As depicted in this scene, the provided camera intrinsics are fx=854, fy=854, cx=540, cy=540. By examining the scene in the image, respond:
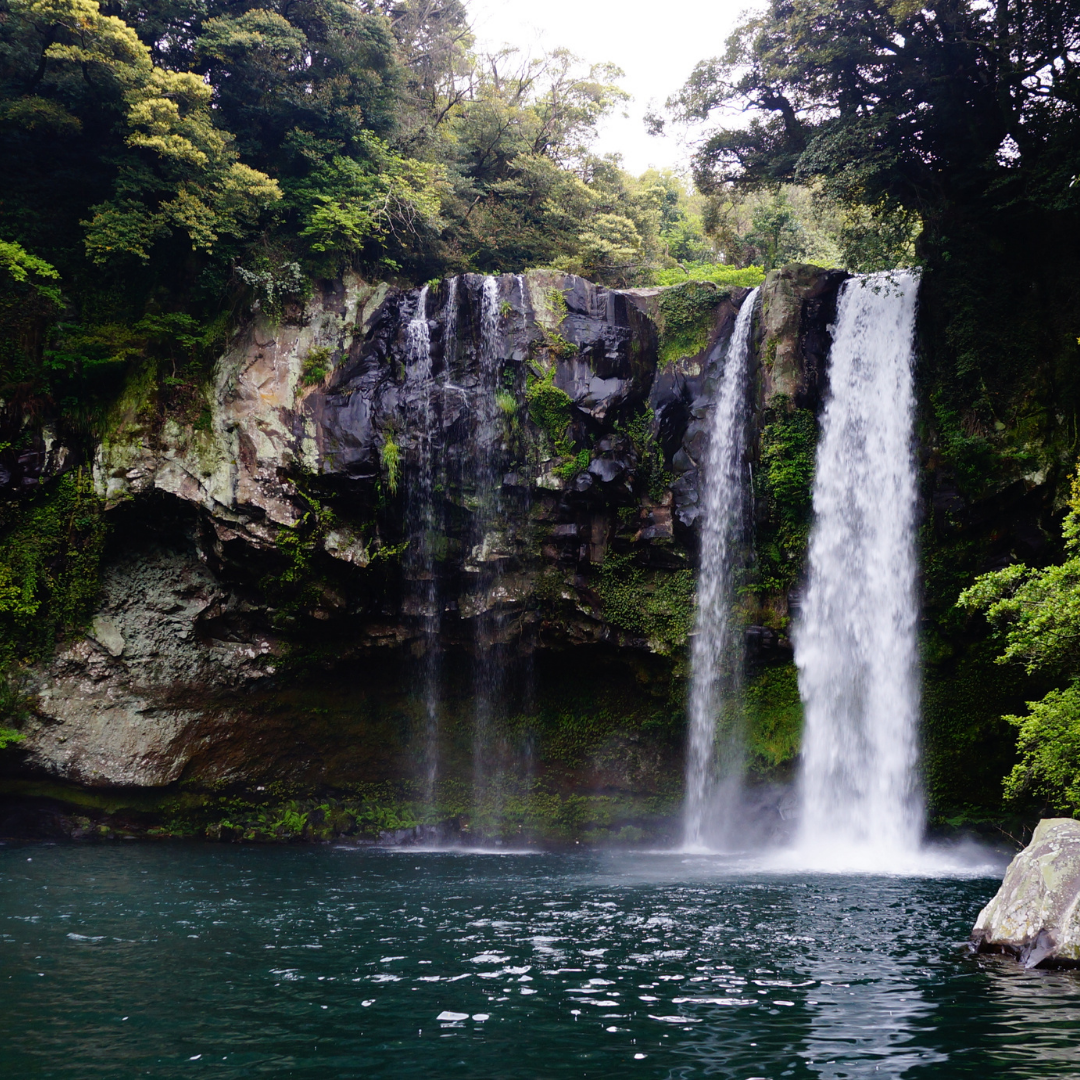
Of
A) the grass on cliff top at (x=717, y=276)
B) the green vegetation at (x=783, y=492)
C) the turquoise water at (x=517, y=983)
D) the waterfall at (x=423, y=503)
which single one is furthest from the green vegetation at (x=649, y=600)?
the grass on cliff top at (x=717, y=276)

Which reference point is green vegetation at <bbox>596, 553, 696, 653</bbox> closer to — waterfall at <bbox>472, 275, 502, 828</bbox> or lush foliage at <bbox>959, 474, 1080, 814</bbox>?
waterfall at <bbox>472, 275, 502, 828</bbox>

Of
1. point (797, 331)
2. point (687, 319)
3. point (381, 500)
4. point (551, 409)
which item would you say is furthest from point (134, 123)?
point (797, 331)

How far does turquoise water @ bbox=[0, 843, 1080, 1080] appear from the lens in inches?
201

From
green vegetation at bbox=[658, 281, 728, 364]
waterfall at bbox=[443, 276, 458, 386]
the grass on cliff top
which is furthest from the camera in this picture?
the grass on cliff top

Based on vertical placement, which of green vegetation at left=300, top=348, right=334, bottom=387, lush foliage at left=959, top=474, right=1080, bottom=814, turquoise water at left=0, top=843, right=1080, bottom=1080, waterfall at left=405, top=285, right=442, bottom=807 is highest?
green vegetation at left=300, top=348, right=334, bottom=387

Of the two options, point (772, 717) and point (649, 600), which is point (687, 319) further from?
point (772, 717)

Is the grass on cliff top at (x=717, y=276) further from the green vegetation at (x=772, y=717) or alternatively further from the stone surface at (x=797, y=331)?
the green vegetation at (x=772, y=717)

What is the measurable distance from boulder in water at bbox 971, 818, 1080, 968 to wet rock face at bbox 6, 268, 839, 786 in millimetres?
8986

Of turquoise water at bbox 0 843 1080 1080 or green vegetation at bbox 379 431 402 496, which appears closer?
turquoise water at bbox 0 843 1080 1080

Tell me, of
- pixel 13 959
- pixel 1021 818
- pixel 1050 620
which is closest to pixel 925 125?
pixel 1050 620

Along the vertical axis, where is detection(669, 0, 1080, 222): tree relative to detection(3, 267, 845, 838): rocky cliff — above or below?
above

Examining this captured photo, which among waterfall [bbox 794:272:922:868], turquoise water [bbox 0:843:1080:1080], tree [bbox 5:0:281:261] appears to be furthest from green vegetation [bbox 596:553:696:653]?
tree [bbox 5:0:281:261]

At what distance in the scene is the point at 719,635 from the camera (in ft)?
53.4

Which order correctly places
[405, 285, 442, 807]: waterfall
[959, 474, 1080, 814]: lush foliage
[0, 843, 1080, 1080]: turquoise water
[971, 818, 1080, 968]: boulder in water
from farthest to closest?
[405, 285, 442, 807]: waterfall < [959, 474, 1080, 814]: lush foliage < [971, 818, 1080, 968]: boulder in water < [0, 843, 1080, 1080]: turquoise water
